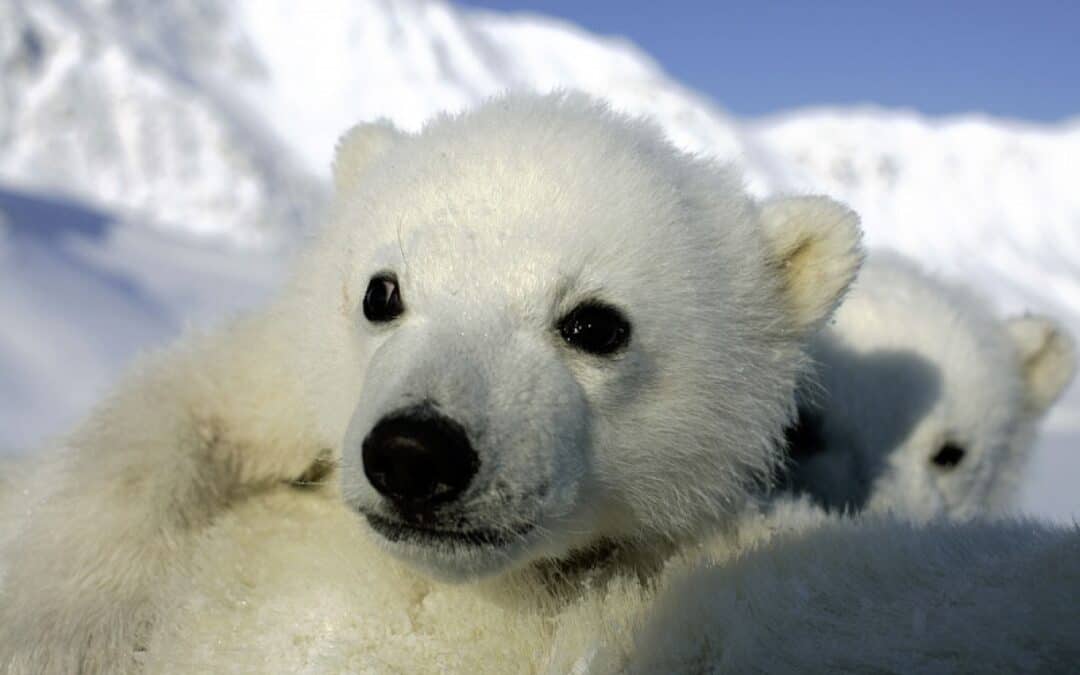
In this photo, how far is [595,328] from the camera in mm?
1783

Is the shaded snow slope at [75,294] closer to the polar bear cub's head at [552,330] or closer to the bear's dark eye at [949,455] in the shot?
the polar bear cub's head at [552,330]

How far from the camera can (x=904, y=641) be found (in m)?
0.90

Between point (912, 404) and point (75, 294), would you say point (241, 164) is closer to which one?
point (75, 294)

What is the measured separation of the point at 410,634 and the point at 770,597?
0.51m

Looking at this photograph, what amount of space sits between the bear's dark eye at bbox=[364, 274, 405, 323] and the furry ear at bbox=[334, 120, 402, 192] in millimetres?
577

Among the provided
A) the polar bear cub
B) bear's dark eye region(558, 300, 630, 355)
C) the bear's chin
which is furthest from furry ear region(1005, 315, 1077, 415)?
the bear's chin

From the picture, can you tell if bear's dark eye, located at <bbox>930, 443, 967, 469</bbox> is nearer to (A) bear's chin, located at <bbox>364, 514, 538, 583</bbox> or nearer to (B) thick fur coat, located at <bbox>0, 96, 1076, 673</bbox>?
(B) thick fur coat, located at <bbox>0, 96, 1076, 673</bbox>

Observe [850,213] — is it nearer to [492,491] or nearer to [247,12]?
[492,491]

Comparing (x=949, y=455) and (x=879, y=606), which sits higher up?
(x=879, y=606)

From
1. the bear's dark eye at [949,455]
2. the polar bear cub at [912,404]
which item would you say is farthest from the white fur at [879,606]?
the bear's dark eye at [949,455]

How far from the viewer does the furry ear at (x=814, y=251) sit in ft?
7.03

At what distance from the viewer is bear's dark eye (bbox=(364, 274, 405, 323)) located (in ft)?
5.98

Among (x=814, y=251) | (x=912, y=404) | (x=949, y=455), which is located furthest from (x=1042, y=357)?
(x=814, y=251)

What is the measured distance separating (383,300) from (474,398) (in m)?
0.47
